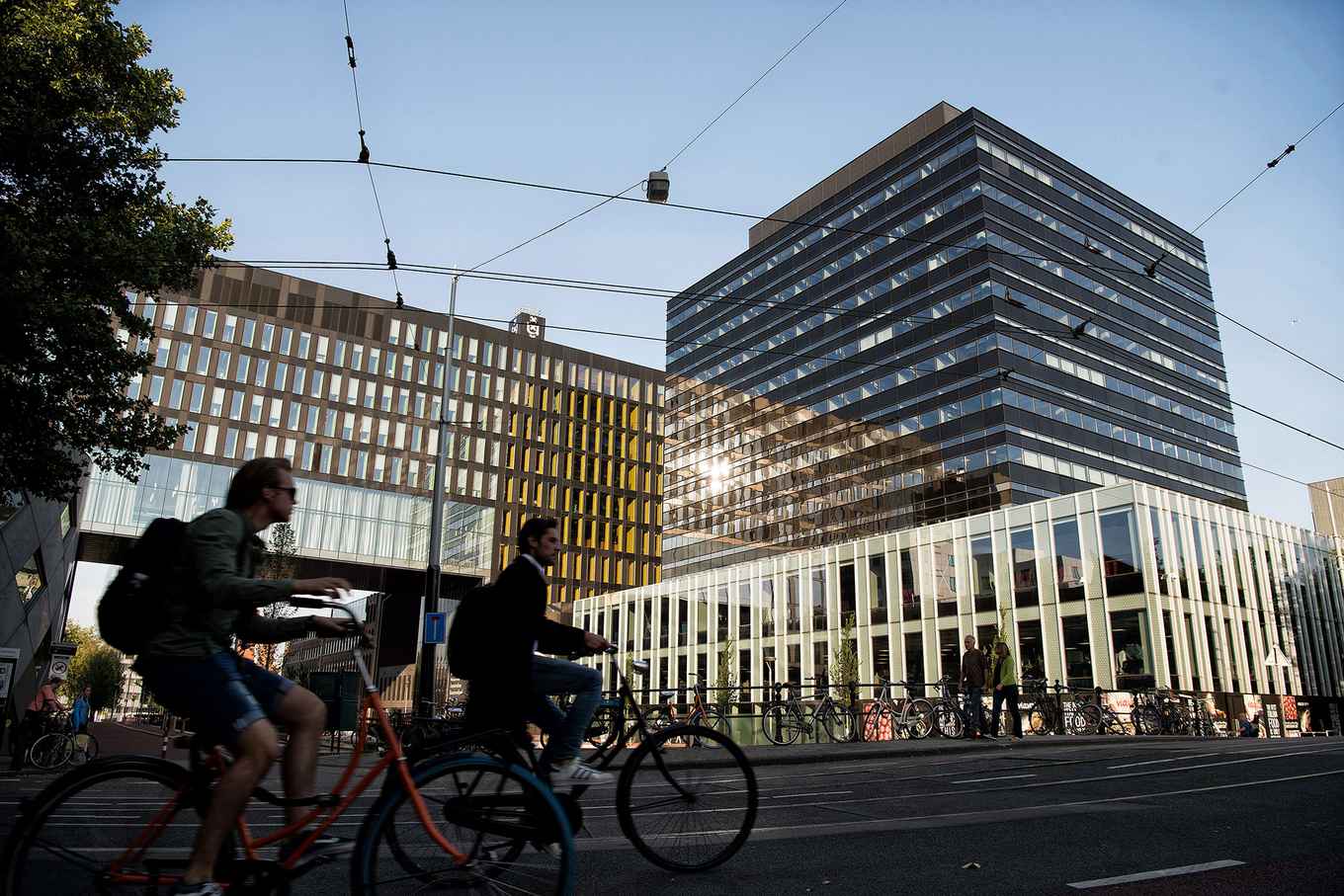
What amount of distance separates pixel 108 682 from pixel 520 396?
59.7 m

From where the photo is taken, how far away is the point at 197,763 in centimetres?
341

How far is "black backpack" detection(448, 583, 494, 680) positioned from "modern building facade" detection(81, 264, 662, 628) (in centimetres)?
4050

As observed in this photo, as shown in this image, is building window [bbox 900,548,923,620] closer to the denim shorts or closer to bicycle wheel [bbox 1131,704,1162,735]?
bicycle wheel [bbox 1131,704,1162,735]

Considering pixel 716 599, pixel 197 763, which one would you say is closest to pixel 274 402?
pixel 716 599

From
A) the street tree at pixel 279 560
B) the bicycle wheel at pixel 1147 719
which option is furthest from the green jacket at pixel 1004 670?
the street tree at pixel 279 560

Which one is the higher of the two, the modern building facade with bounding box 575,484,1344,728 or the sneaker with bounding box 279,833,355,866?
the modern building facade with bounding box 575,484,1344,728

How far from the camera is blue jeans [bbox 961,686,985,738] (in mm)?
18672

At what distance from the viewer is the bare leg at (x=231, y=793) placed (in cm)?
317

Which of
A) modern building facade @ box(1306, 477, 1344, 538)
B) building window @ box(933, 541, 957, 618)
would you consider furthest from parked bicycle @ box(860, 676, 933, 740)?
modern building facade @ box(1306, 477, 1344, 538)

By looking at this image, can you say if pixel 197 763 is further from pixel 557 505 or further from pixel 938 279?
pixel 557 505

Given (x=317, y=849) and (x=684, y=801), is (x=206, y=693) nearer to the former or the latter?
(x=317, y=849)

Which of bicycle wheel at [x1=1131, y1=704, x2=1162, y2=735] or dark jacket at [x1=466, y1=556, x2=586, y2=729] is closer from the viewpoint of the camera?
dark jacket at [x1=466, y1=556, x2=586, y2=729]

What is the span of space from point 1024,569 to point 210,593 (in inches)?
1406

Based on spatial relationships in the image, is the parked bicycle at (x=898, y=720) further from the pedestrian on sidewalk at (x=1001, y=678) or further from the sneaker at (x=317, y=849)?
the sneaker at (x=317, y=849)
